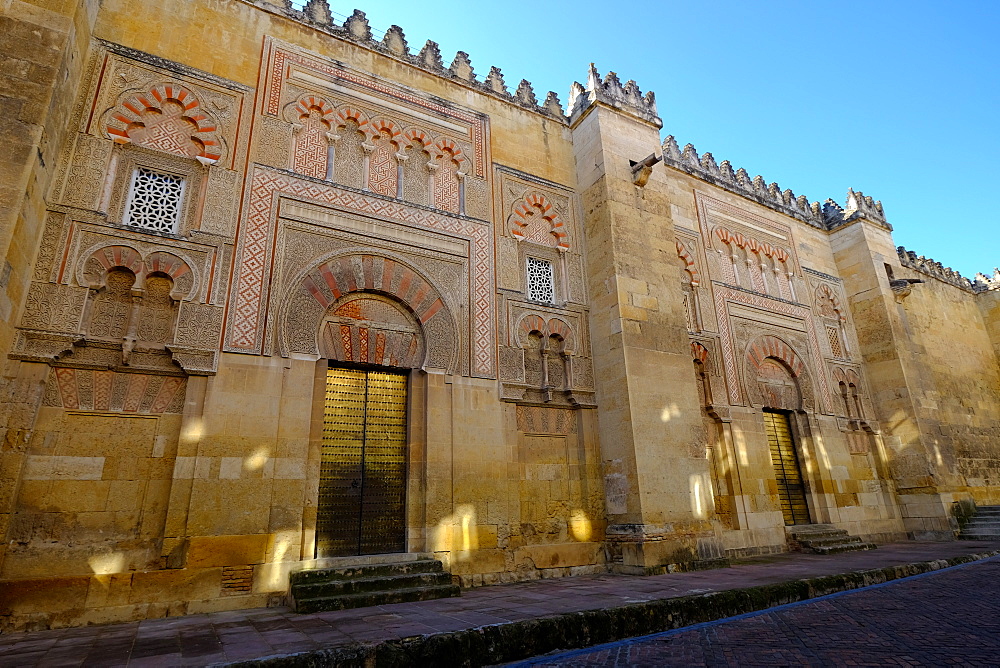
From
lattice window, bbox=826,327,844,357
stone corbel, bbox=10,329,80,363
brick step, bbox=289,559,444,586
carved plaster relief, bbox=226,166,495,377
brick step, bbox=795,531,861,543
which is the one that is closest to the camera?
stone corbel, bbox=10,329,80,363

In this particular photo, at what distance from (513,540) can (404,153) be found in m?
5.18

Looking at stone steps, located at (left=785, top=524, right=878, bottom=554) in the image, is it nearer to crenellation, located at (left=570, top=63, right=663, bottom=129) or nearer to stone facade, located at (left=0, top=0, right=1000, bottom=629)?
stone facade, located at (left=0, top=0, right=1000, bottom=629)

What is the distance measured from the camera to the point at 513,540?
6332 mm

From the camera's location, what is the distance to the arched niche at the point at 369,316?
5867 mm

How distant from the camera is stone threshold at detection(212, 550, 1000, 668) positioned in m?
2.97

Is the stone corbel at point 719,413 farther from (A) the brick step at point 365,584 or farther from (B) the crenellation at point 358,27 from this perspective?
(B) the crenellation at point 358,27

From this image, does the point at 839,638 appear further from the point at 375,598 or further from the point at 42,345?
the point at 42,345

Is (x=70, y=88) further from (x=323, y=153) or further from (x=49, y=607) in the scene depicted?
(x=49, y=607)

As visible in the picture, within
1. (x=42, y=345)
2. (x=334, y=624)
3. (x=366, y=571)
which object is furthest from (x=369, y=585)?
(x=42, y=345)

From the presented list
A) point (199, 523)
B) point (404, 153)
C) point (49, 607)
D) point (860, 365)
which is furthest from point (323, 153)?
point (860, 365)

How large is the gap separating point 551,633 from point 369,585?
2.23 metres

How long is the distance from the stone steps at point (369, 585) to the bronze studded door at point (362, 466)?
1.28 ft

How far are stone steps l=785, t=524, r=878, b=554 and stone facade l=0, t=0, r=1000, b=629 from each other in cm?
30

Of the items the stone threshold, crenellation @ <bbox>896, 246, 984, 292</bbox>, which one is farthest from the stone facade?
crenellation @ <bbox>896, 246, 984, 292</bbox>
